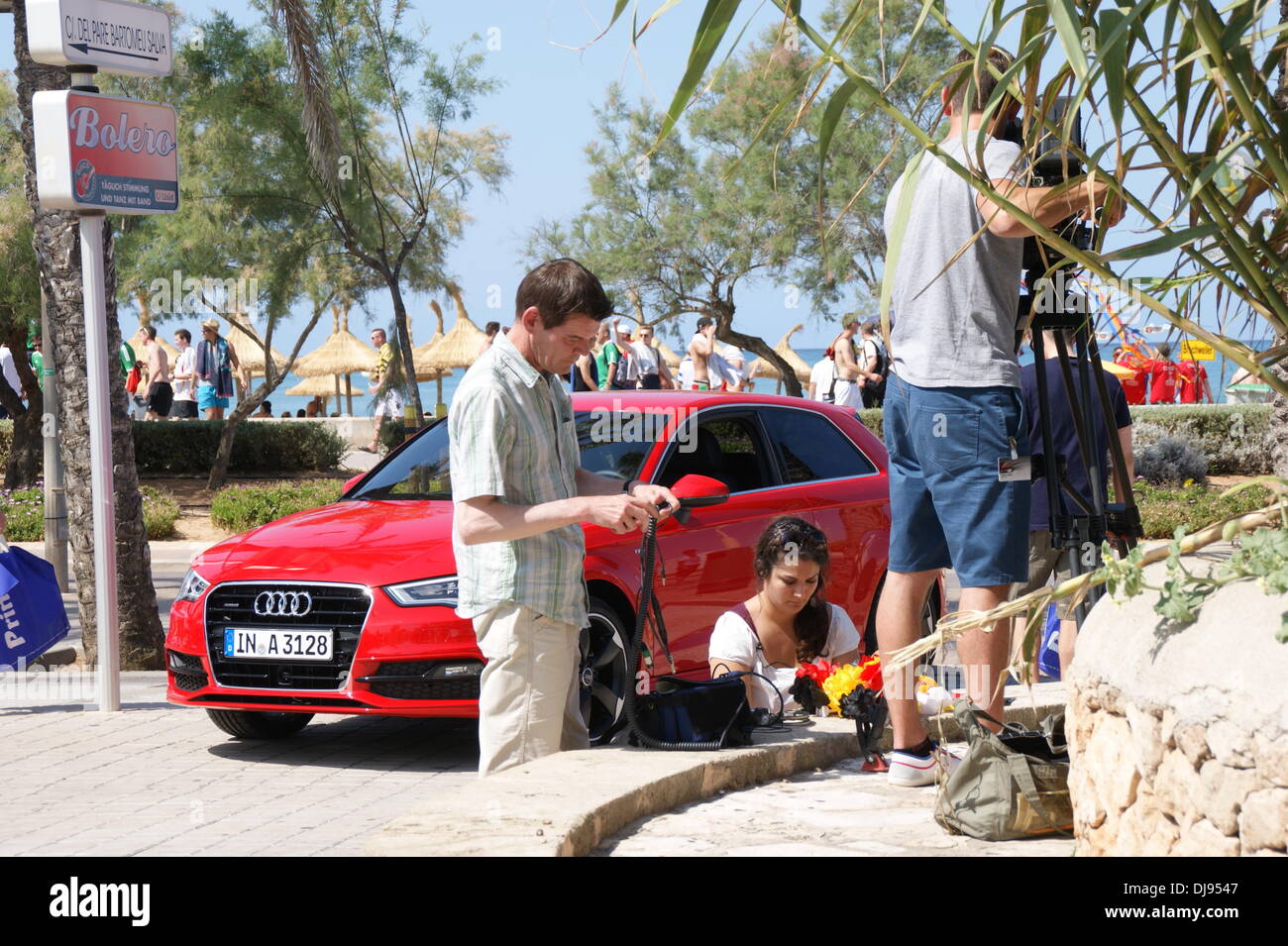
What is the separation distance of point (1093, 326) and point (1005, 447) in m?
0.60

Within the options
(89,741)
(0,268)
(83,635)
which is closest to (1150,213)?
(89,741)

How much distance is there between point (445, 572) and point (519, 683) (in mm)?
2274

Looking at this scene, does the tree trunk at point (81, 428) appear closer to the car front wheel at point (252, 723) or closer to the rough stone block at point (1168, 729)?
the car front wheel at point (252, 723)

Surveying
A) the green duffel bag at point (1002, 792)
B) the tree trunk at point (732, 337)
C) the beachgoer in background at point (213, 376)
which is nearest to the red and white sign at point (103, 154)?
the green duffel bag at point (1002, 792)

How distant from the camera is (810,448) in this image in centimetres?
853

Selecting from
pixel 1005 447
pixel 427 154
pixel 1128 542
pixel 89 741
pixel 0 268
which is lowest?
pixel 89 741

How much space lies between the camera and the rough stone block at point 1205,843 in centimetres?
279

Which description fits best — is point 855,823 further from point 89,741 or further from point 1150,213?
point 89,741

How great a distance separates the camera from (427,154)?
2433 centimetres

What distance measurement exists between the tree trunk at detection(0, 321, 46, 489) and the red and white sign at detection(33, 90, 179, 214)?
13.9 m

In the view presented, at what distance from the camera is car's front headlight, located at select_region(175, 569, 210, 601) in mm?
7215

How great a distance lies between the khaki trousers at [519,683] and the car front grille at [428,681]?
2019mm

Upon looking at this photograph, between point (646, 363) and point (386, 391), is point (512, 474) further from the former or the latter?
point (386, 391)

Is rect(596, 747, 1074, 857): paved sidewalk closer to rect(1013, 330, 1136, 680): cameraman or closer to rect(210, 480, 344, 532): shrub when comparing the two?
rect(1013, 330, 1136, 680): cameraman
